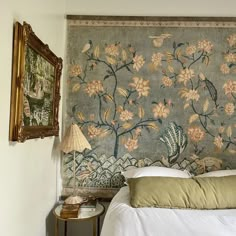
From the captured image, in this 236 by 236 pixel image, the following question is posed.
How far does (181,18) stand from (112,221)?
186 cm

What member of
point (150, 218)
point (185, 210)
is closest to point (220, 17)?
point (185, 210)

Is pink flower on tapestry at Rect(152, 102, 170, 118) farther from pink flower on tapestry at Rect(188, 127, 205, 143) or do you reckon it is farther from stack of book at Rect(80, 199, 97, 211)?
stack of book at Rect(80, 199, 97, 211)

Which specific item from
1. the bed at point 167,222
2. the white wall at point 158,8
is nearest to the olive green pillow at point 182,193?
the bed at point 167,222

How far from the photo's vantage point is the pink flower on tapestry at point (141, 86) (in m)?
2.47

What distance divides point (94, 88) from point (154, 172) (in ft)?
3.03

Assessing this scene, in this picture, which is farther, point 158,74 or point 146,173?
point 158,74

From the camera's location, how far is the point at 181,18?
8.14 feet

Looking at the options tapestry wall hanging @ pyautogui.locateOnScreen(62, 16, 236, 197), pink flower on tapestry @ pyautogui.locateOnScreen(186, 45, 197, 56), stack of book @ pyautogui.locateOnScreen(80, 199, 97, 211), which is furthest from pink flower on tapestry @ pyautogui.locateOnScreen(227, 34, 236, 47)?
stack of book @ pyautogui.locateOnScreen(80, 199, 97, 211)

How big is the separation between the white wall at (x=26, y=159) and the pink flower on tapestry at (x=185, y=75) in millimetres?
1109

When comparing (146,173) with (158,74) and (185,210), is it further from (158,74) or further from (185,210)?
(158,74)

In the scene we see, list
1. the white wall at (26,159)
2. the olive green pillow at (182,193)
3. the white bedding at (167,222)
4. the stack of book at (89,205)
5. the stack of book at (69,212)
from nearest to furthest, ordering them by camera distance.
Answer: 1. the white wall at (26,159)
2. the white bedding at (167,222)
3. the olive green pillow at (182,193)
4. the stack of book at (69,212)
5. the stack of book at (89,205)

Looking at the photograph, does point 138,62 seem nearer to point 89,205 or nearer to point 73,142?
point 73,142

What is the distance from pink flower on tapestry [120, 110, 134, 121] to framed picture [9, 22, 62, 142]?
1.95 feet

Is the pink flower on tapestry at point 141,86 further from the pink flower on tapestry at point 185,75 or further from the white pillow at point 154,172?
the white pillow at point 154,172
